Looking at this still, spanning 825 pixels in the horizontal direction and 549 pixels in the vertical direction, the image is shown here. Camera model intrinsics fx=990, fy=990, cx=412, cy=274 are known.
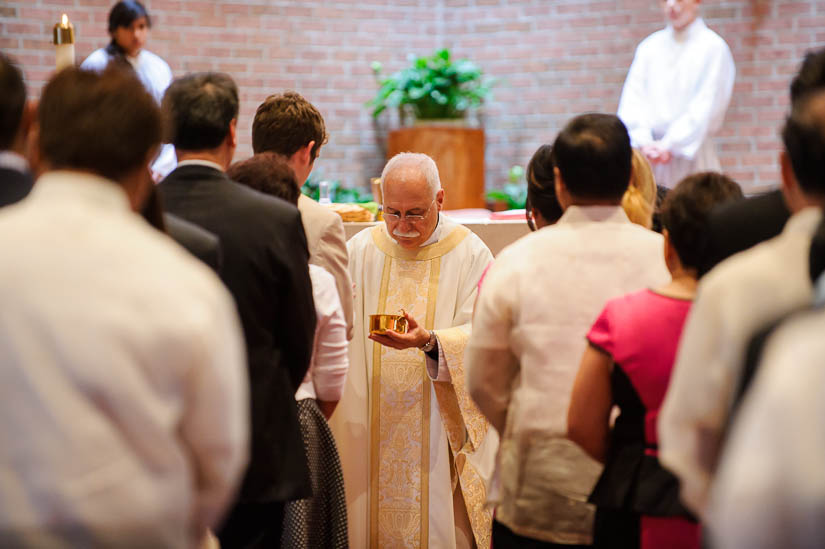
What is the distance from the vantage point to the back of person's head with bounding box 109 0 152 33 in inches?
276

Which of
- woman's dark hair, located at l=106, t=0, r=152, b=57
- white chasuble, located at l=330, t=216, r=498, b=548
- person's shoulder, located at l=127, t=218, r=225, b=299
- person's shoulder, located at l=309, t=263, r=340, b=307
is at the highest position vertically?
woman's dark hair, located at l=106, t=0, r=152, b=57

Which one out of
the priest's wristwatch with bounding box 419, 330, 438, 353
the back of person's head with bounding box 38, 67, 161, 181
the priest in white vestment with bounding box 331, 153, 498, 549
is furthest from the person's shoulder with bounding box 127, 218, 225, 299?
the priest in white vestment with bounding box 331, 153, 498, 549

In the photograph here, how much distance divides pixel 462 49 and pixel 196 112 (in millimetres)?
7065

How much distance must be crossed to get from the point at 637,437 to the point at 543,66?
7285 millimetres

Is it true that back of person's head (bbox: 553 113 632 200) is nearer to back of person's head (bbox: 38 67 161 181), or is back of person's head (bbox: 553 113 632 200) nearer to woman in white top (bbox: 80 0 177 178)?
back of person's head (bbox: 38 67 161 181)

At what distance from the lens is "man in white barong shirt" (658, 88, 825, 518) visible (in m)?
1.49

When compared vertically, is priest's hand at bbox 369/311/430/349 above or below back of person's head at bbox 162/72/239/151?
below

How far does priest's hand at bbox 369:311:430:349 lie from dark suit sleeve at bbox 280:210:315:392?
0.93 metres

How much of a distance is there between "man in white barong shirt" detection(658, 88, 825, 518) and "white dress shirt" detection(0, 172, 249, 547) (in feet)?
2.37

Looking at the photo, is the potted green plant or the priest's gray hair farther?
the potted green plant

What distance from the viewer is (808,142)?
1.46 m

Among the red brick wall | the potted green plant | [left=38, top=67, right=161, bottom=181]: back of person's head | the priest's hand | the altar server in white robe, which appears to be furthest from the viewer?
the potted green plant

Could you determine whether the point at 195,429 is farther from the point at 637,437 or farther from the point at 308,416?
the point at 308,416

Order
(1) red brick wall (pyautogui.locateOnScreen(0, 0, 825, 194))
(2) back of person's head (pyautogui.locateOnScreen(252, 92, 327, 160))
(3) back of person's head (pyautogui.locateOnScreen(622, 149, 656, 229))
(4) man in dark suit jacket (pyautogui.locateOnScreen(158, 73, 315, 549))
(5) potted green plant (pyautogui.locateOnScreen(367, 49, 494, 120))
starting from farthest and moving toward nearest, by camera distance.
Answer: (5) potted green plant (pyautogui.locateOnScreen(367, 49, 494, 120)) < (1) red brick wall (pyautogui.locateOnScreen(0, 0, 825, 194)) < (2) back of person's head (pyautogui.locateOnScreen(252, 92, 327, 160)) < (3) back of person's head (pyautogui.locateOnScreen(622, 149, 656, 229)) < (4) man in dark suit jacket (pyautogui.locateOnScreen(158, 73, 315, 549))
